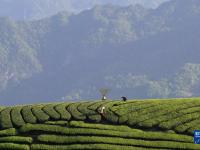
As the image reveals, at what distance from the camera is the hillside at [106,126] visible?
53844mm

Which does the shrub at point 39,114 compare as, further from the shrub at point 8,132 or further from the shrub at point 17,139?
the shrub at point 17,139

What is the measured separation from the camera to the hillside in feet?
177

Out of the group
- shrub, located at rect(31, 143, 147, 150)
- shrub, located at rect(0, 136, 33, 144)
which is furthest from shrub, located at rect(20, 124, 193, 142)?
shrub, located at rect(31, 143, 147, 150)

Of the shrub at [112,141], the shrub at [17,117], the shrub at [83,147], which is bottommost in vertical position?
the shrub at [83,147]

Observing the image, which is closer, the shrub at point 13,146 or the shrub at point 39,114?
the shrub at point 13,146

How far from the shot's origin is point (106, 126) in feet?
189

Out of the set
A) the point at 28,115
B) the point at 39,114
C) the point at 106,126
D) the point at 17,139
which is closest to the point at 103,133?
the point at 106,126

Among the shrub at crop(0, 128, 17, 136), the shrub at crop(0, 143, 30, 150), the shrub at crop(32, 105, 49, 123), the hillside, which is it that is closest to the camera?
the hillside

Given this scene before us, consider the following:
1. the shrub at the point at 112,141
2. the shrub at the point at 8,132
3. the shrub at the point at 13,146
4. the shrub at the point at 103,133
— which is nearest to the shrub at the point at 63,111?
the shrub at the point at 103,133

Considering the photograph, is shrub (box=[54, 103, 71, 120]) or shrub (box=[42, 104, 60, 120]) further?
shrub (box=[42, 104, 60, 120])

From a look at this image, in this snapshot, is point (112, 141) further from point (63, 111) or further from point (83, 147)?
point (63, 111)

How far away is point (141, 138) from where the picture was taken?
54.5 meters

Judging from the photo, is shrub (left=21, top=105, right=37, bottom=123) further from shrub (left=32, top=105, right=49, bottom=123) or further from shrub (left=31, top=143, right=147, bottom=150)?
shrub (left=31, top=143, right=147, bottom=150)

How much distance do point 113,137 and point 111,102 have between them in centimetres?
1097
